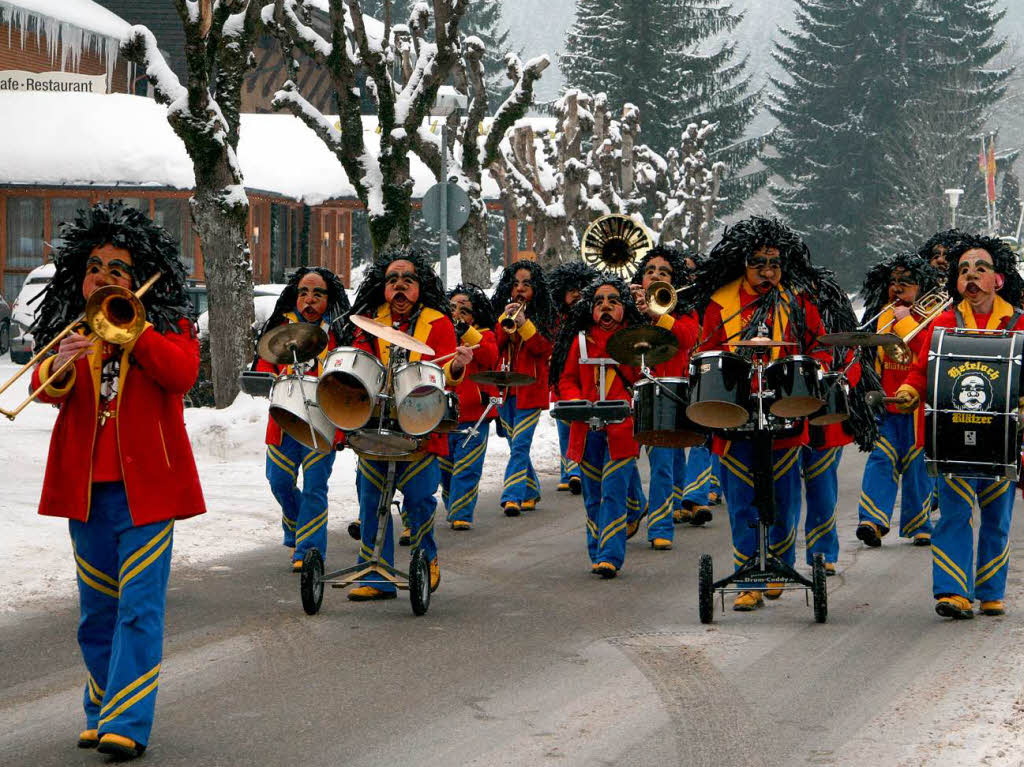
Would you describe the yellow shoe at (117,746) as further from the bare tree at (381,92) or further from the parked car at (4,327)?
the parked car at (4,327)

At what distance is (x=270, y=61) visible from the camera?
4975cm

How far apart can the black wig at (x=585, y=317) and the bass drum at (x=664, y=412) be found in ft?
4.80

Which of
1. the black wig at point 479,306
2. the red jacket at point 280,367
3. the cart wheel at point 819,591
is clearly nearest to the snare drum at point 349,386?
the red jacket at point 280,367

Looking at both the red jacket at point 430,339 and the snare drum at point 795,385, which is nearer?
the snare drum at point 795,385

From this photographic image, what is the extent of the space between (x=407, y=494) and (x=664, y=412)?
150cm

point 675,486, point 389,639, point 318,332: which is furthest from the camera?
point 675,486

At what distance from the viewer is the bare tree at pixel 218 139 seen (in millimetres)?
18531

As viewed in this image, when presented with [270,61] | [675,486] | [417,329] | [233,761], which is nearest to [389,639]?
[417,329]

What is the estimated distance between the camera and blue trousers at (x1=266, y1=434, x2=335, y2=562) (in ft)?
33.1

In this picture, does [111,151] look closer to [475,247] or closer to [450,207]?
[475,247]

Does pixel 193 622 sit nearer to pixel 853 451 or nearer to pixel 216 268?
pixel 216 268

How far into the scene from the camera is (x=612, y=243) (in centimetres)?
1667

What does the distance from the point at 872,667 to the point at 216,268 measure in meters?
12.7

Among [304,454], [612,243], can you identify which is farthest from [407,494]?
[612,243]
